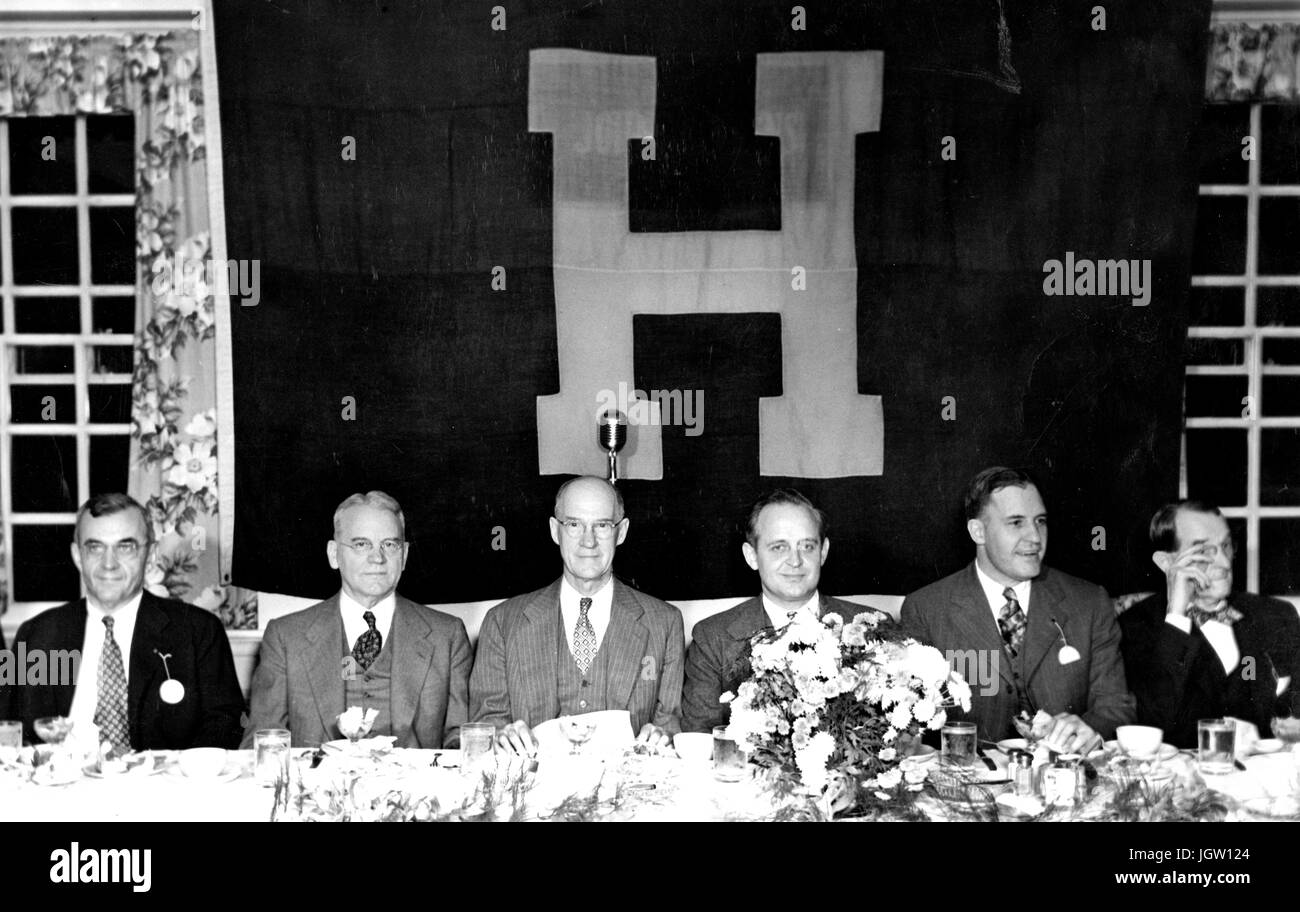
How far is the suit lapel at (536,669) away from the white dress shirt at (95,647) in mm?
1045

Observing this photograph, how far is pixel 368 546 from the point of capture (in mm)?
3467

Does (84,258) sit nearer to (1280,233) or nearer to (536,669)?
(536,669)

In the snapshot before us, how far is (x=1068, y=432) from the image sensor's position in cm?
394

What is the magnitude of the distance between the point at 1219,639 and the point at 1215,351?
0.90m

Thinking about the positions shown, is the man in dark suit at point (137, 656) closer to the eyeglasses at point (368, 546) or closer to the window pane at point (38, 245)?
the eyeglasses at point (368, 546)

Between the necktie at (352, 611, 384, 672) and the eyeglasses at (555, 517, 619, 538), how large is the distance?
60cm

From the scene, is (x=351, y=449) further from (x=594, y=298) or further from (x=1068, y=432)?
(x=1068, y=432)

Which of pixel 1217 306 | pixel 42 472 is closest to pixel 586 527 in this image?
pixel 42 472

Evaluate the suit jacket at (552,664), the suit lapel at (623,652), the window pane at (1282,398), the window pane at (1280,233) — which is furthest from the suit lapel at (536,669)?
the window pane at (1280,233)

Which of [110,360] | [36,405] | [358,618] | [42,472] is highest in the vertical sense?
[110,360]

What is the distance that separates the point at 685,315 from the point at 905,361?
702 mm

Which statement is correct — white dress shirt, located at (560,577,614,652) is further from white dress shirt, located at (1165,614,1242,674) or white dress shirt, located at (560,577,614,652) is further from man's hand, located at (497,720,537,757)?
white dress shirt, located at (1165,614,1242,674)
